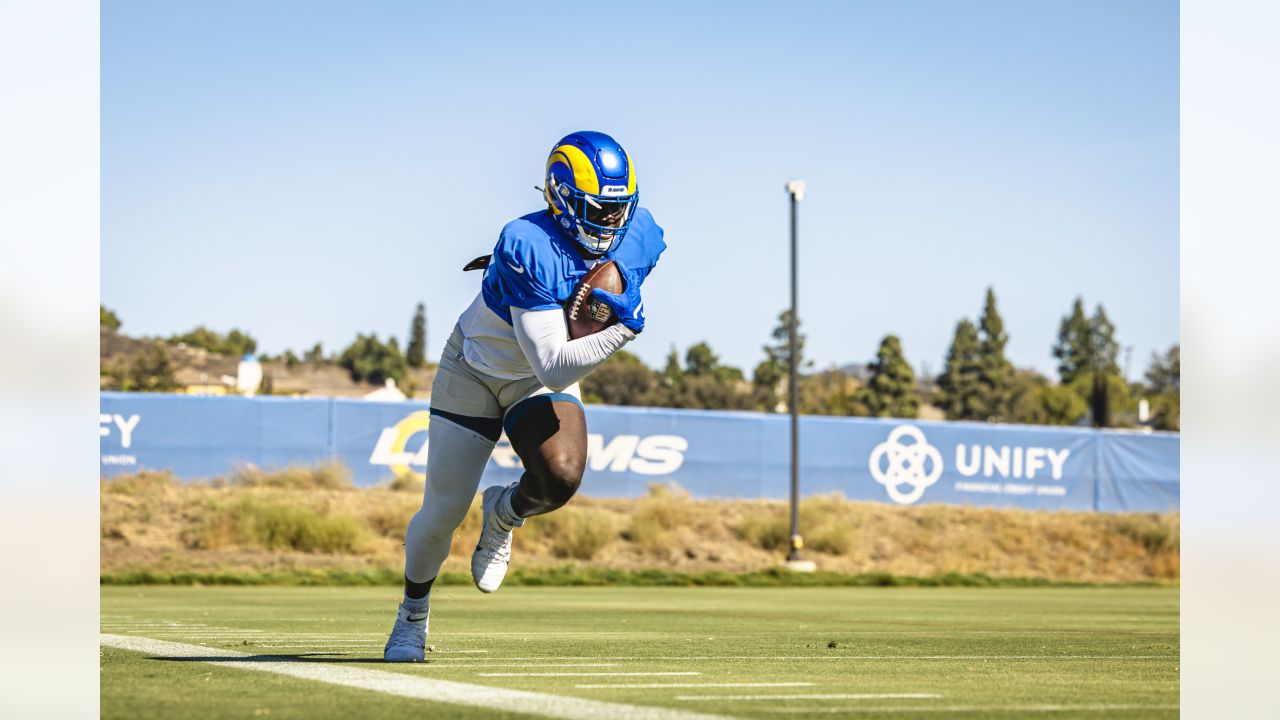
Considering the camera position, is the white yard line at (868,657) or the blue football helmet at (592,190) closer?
the blue football helmet at (592,190)

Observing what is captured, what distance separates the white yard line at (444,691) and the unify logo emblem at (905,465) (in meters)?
27.9

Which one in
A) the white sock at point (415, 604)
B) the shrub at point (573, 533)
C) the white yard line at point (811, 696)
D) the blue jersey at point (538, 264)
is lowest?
the shrub at point (573, 533)

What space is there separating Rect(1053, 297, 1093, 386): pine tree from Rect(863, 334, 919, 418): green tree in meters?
51.3

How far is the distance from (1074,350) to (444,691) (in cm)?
15486

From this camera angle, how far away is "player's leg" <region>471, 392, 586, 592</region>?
23.7 feet

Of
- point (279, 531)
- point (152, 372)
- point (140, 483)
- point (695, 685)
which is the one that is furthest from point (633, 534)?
point (152, 372)

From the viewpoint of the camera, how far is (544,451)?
23.7 ft

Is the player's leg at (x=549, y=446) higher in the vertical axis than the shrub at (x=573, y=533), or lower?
higher

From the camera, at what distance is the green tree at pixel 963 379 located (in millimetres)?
113750

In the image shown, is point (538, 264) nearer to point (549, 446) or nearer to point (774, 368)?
point (549, 446)

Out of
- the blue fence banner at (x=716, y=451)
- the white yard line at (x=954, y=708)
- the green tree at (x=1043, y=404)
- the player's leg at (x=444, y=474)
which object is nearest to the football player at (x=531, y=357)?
the player's leg at (x=444, y=474)

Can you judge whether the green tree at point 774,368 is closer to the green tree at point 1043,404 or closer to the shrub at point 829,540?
the green tree at point 1043,404

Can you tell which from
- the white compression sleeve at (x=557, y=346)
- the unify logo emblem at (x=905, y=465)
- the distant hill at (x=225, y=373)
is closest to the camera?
the white compression sleeve at (x=557, y=346)
